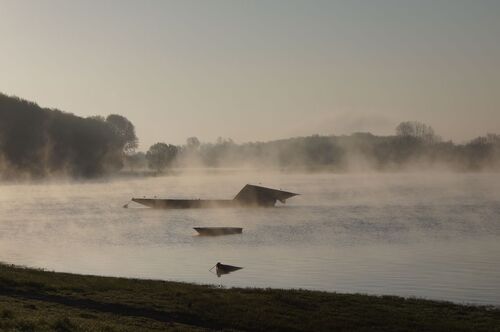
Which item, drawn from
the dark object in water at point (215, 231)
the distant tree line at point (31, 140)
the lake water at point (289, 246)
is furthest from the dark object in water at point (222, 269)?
the distant tree line at point (31, 140)

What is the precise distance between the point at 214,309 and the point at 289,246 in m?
31.3

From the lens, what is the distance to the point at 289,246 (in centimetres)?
5794

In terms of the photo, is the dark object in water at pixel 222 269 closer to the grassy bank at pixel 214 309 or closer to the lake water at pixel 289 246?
the lake water at pixel 289 246

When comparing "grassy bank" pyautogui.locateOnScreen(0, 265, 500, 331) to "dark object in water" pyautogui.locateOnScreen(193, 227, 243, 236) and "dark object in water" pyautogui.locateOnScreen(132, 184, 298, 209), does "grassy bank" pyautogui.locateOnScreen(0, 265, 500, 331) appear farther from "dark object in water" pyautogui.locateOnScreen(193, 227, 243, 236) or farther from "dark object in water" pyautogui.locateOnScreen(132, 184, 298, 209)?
"dark object in water" pyautogui.locateOnScreen(132, 184, 298, 209)

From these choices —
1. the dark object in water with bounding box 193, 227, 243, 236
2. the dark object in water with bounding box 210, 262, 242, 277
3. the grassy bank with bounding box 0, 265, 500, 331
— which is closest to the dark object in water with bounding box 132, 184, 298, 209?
the dark object in water with bounding box 193, 227, 243, 236

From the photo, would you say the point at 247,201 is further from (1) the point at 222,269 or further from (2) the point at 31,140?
(2) the point at 31,140

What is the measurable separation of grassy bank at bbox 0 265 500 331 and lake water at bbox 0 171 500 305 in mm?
6352

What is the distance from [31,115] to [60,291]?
165 m

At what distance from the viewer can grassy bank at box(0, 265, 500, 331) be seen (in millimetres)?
23797

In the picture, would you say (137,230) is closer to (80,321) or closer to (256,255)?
(256,255)

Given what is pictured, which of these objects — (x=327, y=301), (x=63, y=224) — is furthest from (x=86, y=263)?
(x=63, y=224)

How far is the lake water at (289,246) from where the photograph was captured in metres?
39.3

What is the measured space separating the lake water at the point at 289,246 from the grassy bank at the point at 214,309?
6352 millimetres

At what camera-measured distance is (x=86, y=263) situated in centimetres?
4872
